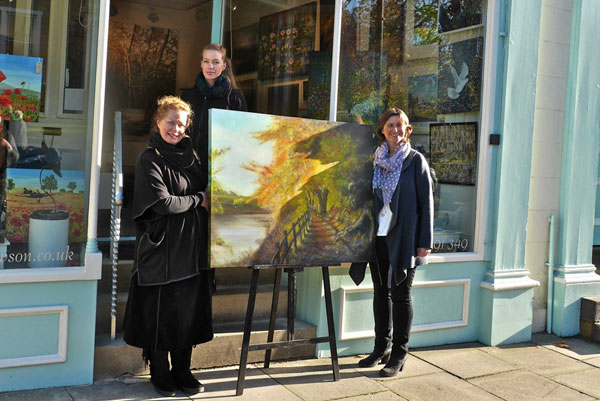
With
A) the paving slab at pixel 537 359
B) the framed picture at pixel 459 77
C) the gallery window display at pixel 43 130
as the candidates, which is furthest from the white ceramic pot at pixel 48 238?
the paving slab at pixel 537 359

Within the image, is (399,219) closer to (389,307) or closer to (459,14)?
(389,307)

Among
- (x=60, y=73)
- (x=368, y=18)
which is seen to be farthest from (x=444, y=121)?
(x=60, y=73)

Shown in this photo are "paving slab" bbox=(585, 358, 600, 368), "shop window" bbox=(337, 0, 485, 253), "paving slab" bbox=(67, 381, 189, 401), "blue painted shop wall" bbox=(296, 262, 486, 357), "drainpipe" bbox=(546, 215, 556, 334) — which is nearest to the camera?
"paving slab" bbox=(67, 381, 189, 401)

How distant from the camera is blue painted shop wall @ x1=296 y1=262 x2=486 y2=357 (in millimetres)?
4832

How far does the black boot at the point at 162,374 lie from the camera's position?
3.86m

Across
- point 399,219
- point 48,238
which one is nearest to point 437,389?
point 399,219

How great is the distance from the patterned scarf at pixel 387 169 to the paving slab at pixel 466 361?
1375 mm

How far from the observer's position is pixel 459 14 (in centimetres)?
554

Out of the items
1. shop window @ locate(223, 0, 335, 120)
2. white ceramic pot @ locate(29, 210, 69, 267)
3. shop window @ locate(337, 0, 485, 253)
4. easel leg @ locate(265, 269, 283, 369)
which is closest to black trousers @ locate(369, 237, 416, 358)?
easel leg @ locate(265, 269, 283, 369)

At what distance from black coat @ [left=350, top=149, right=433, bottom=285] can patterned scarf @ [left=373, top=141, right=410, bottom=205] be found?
36 mm

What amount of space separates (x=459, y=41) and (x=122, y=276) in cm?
341

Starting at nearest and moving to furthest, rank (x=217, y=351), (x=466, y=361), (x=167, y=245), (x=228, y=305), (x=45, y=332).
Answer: (x=167, y=245) → (x=45, y=332) → (x=217, y=351) → (x=228, y=305) → (x=466, y=361)

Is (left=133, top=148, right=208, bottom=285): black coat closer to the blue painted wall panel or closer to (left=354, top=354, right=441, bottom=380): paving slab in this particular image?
the blue painted wall panel

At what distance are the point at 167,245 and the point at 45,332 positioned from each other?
0.93 m
